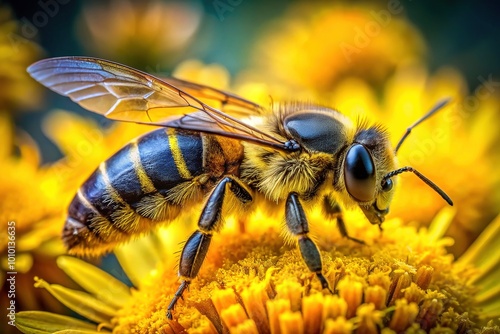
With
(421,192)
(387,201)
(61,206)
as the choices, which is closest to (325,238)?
(387,201)

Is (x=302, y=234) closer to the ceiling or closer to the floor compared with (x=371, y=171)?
closer to the floor

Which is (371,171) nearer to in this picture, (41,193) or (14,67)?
(41,193)

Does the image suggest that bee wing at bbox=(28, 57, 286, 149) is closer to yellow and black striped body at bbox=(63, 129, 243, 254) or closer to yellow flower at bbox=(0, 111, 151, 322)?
yellow and black striped body at bbox=(63, 129, 243, 254)

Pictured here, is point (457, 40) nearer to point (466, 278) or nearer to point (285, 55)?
point (285, 55)

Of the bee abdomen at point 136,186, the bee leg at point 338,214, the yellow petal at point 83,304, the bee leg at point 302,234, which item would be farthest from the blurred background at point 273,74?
the bee leg at point 302,234

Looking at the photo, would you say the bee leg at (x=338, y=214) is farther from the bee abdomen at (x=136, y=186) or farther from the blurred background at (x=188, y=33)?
the blurred background at (x=188, y=33)

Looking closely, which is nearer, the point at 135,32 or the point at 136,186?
the point at 136,186

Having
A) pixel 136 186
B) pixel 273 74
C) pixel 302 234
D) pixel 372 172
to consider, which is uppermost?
pixel 273 74

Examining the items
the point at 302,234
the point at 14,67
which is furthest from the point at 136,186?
the point at 14,67
